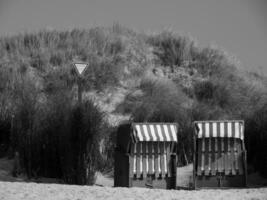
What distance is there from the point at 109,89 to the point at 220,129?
986 centimetres

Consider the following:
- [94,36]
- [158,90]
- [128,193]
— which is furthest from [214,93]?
[128,193]

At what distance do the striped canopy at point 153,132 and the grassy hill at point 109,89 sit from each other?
1.29 metres

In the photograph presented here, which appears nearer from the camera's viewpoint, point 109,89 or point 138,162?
point 138,162

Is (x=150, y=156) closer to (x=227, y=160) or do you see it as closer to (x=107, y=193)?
(x=227, y=160)

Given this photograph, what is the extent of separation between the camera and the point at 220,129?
12.7 m

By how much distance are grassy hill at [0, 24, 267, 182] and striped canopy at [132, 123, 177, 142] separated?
129 cm

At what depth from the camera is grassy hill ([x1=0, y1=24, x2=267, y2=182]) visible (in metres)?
14.3

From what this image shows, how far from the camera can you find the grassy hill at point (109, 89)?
46.8 feet

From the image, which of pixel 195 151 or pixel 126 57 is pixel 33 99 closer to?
pixel 195 151

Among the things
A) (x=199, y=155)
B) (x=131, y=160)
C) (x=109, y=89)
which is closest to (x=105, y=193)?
(x=131, y=160)

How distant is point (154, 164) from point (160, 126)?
3.01 ft

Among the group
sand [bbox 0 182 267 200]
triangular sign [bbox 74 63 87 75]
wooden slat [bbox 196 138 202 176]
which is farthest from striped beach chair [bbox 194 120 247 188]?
triangular sign [bbox 74 63 87 75]

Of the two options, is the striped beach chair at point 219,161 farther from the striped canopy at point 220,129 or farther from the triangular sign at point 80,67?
the triangular sign at point 80,67

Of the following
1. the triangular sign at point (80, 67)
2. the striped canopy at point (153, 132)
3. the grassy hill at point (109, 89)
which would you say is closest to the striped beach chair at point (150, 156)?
the striped canopy at point (153, 132)
